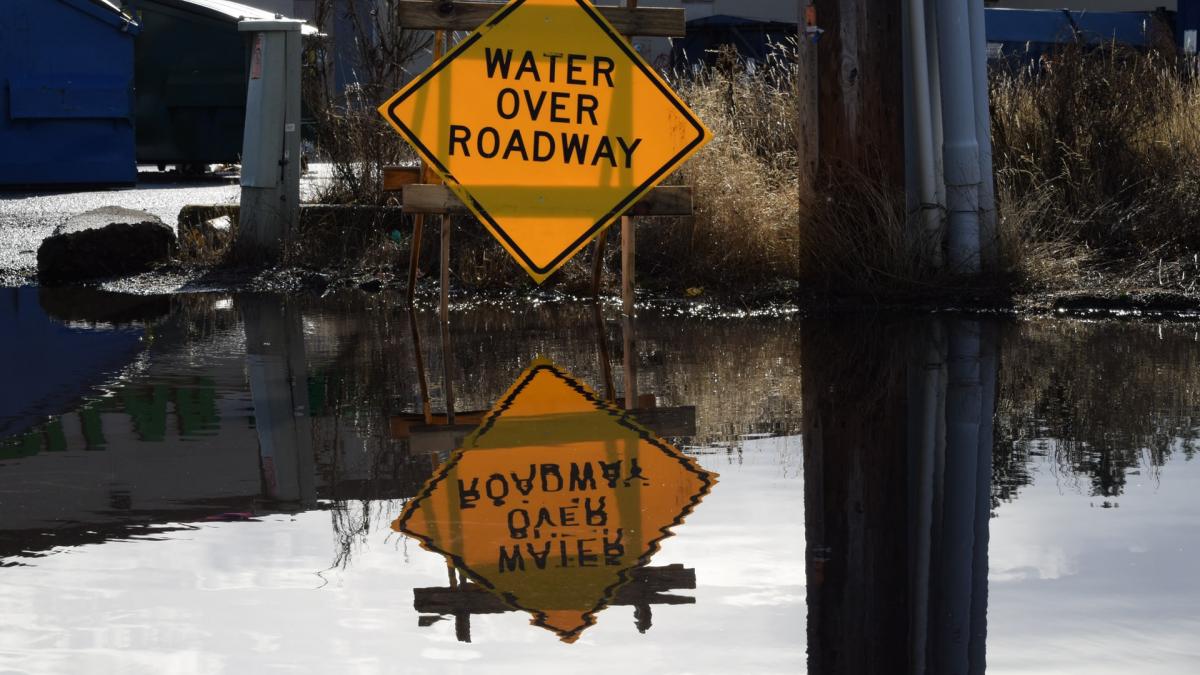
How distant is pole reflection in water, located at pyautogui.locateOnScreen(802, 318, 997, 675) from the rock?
19.1 feet

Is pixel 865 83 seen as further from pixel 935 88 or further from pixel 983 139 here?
pixel 983 139

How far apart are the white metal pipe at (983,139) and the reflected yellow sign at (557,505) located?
396 centimetres

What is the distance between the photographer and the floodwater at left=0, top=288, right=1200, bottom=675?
3.88 meters

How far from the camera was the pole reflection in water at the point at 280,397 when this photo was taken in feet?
18.5

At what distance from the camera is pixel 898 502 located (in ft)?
16.8

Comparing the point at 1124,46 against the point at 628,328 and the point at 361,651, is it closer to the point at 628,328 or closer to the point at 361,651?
the point at 628,328

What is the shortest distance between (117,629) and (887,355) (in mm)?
4744

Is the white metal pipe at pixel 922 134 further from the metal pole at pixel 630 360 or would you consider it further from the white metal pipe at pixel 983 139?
the metal pole at pixel 630 360

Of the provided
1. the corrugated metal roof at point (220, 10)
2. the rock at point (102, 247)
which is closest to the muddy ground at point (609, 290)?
the rock at point (102, 247)

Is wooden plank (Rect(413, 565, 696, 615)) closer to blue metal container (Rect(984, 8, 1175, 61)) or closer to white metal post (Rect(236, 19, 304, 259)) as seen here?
white metal post (Rect(236, 19, 304, 259))

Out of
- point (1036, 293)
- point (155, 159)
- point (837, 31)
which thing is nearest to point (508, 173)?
point (837, 31)

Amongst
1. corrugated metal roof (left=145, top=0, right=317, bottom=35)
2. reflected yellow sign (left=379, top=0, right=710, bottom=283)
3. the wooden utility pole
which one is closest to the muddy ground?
the wooden utility pole

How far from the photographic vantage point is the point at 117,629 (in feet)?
13.0

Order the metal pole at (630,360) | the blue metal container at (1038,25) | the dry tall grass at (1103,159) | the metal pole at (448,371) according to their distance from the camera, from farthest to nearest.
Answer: the blue metal container at (1038,25), the dry tall grass at (1103,159), the metal pole at (630,360), the metal pole at (448,371)
